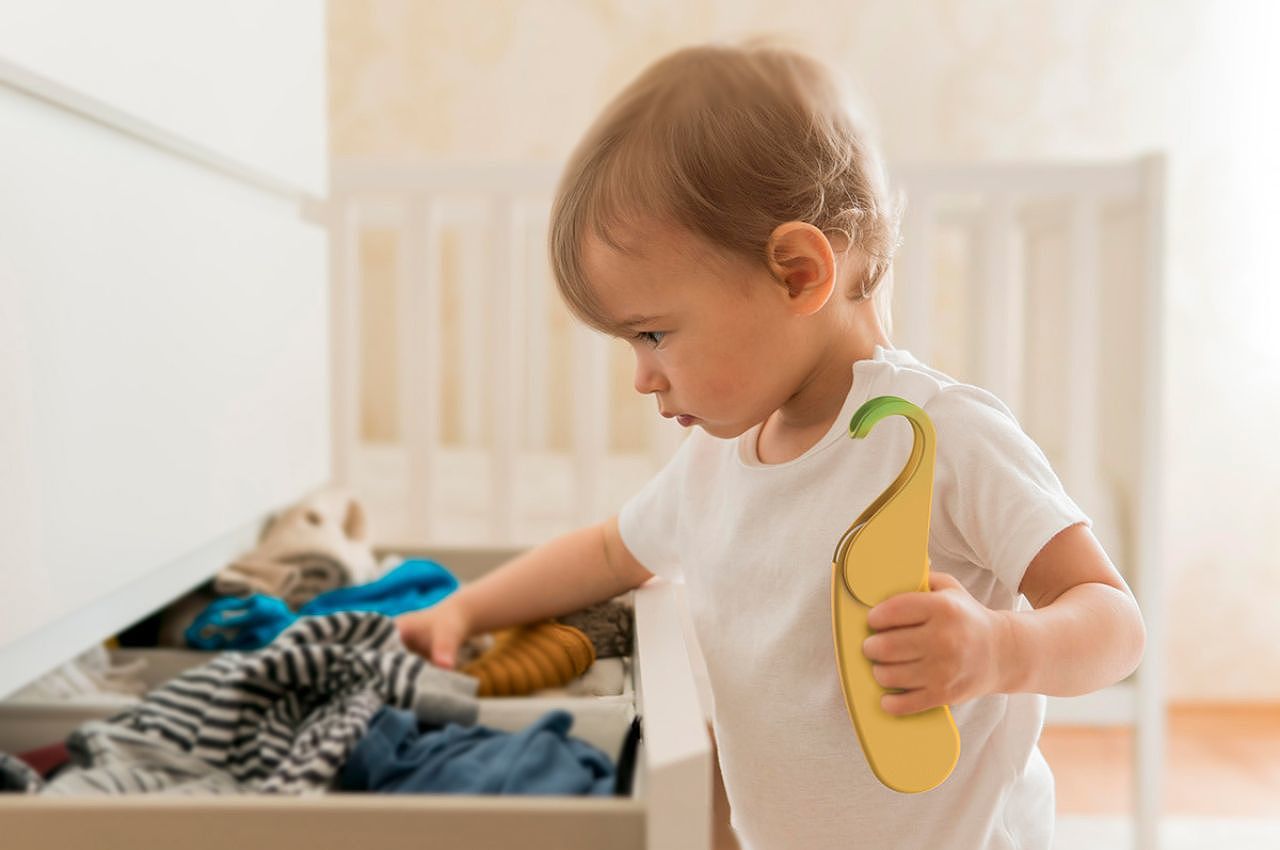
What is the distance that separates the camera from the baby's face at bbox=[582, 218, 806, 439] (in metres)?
0.58

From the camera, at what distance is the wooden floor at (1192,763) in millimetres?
1835

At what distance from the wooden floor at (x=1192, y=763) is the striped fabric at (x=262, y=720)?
1.36m

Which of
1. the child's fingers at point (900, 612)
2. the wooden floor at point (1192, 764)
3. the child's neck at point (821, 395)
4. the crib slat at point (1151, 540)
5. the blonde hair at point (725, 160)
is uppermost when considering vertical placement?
the blonde hair at point (725, 160)

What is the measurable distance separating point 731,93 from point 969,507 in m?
0.23

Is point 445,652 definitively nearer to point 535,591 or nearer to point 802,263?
point 535,591

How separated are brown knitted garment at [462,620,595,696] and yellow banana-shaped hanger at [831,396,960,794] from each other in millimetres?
225

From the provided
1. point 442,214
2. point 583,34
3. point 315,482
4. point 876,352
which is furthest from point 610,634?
point 583,34

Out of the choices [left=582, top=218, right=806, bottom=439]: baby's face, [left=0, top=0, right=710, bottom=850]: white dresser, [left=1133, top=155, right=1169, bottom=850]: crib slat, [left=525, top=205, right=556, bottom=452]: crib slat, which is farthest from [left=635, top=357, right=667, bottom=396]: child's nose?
[left=525, top=205, right=556, bottom=452]: crib slat

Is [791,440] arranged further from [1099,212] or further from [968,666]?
[1099,212]

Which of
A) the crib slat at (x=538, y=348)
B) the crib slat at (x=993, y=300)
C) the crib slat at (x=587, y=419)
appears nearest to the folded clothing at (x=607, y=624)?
the crib slat at (x=587, y=419)

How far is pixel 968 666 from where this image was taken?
0.48 meters

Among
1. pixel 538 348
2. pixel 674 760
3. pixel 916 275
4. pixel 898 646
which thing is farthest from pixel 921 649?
pixel 538 348

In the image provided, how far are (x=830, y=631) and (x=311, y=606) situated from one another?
40 centimetres

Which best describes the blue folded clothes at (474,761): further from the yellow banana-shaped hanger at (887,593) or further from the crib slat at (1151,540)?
the crib slat at (1151,540)
